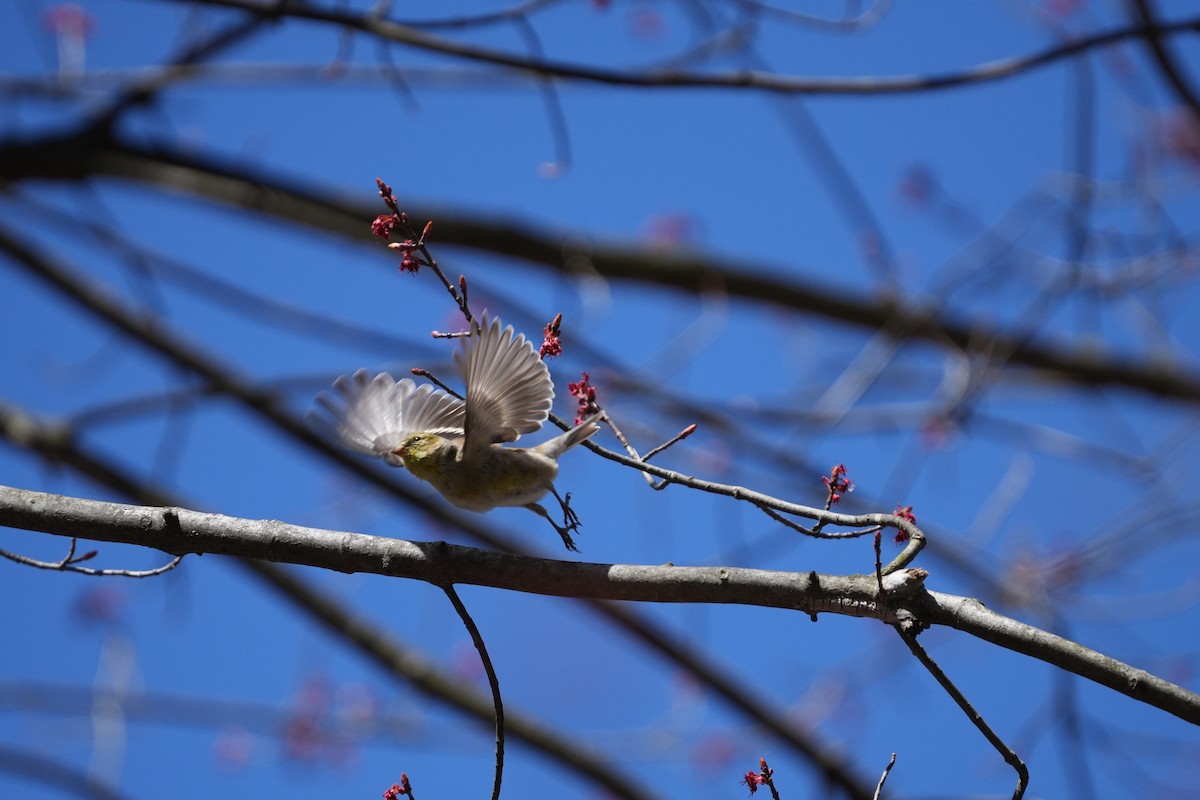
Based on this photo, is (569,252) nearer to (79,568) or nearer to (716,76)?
(716,76)

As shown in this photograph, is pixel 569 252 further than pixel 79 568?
Yes

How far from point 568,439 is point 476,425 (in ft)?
0.70

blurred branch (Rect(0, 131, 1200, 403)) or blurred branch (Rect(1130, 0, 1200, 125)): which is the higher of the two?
blurred branch (Rect(0, 131, 1200, 403))

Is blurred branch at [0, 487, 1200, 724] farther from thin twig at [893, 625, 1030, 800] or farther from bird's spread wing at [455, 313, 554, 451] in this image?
bird's spread wing at [455, 313, 554, 451]

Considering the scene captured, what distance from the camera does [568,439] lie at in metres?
2.31

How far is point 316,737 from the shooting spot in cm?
702

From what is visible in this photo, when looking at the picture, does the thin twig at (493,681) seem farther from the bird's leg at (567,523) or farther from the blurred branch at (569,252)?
the blurred branch at (569,252)

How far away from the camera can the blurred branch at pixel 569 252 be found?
17.2 feet

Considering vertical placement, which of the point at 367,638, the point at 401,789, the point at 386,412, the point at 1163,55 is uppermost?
the point at 1163,55

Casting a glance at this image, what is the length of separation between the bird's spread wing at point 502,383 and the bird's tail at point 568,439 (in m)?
0.08

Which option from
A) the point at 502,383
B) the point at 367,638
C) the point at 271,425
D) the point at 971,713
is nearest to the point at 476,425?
the point at 502,383

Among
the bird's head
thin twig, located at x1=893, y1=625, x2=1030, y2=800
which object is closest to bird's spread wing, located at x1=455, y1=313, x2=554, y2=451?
the bird's head

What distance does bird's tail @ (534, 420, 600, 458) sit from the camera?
83.2 inches

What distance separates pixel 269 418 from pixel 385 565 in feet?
10.4
